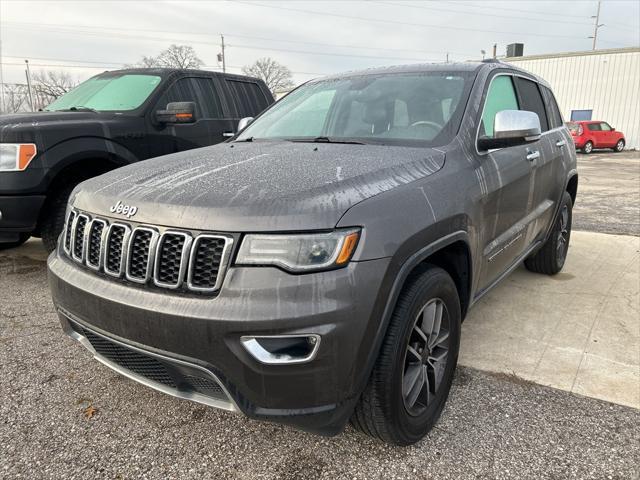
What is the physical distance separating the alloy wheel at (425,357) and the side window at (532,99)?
2.20m

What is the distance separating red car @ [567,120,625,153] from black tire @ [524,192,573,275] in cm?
2242

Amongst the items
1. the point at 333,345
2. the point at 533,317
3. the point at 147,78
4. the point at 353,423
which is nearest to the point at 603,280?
the point at 533,317

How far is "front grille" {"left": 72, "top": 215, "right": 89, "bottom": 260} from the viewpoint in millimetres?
2238

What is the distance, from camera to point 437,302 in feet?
7.32

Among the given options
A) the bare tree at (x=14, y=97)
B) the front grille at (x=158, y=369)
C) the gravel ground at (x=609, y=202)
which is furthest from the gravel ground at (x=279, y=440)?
the bare tree at (x=14, y=97)

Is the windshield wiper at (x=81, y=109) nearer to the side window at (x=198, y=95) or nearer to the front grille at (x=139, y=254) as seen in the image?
the side window at (x=198, y=95)

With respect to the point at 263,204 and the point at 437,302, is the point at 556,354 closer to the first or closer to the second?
the point at 437,302

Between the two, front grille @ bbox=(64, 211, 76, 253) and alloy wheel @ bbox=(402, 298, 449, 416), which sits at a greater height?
front grille @ bbox=(64, 211, 76, 253)

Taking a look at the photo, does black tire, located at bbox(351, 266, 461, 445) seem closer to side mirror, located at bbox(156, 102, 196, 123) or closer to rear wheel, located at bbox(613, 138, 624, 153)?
side mirror, located at bbox(156, 102, 196, 123)

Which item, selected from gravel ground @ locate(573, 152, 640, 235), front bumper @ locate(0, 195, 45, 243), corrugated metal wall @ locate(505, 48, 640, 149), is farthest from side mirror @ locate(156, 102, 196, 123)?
corrugated metal wall @ locate(505, 48, 640, 149)

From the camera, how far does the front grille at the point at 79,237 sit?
2.24 metres

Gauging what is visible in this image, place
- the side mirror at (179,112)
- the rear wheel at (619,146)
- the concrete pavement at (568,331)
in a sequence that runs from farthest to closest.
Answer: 1. the rear wheel at (619,146)
2. the side mirror at (179,112)
3. the concrete pavement at (568,331)

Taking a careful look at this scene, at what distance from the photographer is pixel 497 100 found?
319cm

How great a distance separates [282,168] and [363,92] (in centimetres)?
128
